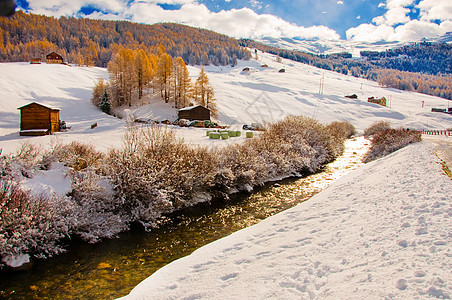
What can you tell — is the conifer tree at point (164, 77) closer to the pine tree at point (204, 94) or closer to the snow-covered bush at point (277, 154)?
the pine tree at point (204, 94)

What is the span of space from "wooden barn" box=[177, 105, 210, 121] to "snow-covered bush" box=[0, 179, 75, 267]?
40.6 meters

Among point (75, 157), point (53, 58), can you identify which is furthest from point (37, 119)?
point (53, 58)

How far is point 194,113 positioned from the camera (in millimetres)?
53125

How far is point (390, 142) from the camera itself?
105 feet

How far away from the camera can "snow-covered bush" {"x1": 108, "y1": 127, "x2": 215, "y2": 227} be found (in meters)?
15.1

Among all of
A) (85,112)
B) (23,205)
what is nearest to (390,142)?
(23,205)

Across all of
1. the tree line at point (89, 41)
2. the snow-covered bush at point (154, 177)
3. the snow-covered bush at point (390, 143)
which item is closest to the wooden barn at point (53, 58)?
the tree line at point (89, 41)

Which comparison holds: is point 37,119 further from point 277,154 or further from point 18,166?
point 277,154

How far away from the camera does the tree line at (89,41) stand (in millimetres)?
109419

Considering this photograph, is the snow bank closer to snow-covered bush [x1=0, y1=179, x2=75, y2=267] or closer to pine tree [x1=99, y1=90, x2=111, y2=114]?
snow-covered bush [x1=0, y1=179, x2=75, y2=267]

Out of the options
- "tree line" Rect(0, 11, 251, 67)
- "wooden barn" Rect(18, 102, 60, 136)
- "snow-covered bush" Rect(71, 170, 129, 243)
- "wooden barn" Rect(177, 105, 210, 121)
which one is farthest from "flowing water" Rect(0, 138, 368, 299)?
"tree line" Rect(0, 11, 251, 67)

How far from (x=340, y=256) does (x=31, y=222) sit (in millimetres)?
11887

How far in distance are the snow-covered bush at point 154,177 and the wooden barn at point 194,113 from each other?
3425 centimetres

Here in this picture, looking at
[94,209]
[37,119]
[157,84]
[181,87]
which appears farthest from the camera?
[157,84]
